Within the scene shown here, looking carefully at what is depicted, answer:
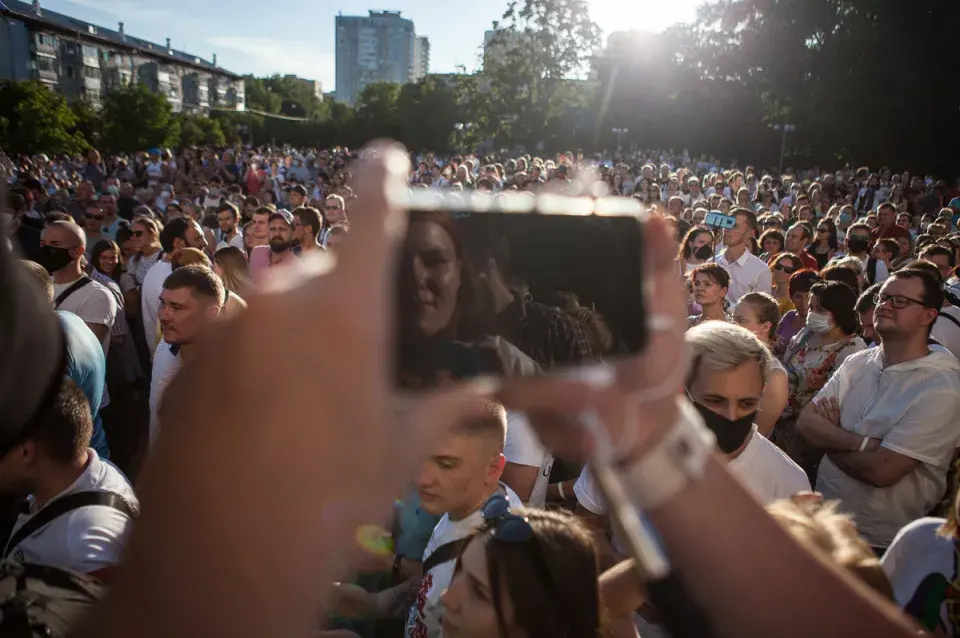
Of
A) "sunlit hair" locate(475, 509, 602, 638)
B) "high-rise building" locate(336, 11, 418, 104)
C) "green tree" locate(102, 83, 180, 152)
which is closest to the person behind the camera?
"sunlit hair" locate(475, 509, 602, 638)

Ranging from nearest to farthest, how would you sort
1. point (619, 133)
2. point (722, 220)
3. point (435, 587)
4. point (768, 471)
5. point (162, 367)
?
point (435, 587), point (768, 471), point (162, 367), point (722, 220), point (619, 133)

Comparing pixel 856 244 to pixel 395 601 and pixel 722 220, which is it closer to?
pixel 722 220

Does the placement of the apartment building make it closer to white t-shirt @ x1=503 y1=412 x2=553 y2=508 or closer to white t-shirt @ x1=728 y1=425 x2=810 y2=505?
white t-shirt @ x1=503 y1=412 x2=553 y2=508

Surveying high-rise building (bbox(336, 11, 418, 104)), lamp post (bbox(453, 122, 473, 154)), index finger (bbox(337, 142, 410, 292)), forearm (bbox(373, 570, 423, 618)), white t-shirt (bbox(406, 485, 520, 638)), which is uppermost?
high-rise building (bbox(336, 11, 418, 104))

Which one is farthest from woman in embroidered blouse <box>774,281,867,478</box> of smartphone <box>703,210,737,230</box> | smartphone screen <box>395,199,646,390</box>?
smartphone screen <box>395,199,646,390</box>

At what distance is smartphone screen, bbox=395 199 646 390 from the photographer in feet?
2.37

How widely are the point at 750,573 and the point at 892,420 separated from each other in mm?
2724

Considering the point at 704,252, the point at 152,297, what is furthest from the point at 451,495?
the point at 704,252

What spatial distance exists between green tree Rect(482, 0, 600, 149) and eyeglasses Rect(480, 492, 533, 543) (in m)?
25.9

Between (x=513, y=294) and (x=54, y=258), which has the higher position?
(x=513, y=294)

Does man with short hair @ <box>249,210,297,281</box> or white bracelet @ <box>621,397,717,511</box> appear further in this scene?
man with short hair @ <box>249,210,297,281</box>

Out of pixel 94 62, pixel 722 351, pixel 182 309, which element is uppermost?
pixel 94 62

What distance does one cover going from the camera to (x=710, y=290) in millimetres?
4703

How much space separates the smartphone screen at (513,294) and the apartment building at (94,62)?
50862 mm
